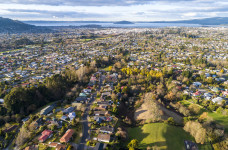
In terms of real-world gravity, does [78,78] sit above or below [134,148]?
above

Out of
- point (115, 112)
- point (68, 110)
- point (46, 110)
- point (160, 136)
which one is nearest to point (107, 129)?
point (115, 112)

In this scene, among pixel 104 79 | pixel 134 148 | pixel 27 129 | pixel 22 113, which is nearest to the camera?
pixel 134 148

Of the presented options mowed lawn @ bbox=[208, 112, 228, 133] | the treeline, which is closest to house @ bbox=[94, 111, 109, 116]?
the treeline

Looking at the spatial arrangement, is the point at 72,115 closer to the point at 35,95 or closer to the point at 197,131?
the point at 35,95

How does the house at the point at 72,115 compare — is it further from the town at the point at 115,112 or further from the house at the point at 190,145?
the house at the point at 190,145

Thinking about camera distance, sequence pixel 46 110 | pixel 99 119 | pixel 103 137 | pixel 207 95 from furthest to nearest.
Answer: pixel 207 95
pixel 46 110
pixel 99 119
pixel 103 137

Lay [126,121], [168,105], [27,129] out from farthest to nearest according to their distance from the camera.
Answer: [168,105] < [126,121] < [27,129]

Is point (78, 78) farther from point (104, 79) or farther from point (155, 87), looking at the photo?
point (155, 87)

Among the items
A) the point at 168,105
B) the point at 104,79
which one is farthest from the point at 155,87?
the point at 104,79

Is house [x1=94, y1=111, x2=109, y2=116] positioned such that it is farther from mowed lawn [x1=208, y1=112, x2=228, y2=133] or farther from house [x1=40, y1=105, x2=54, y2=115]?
mowed lawn [x1=208, y1=112, x2=228, y2=133]
